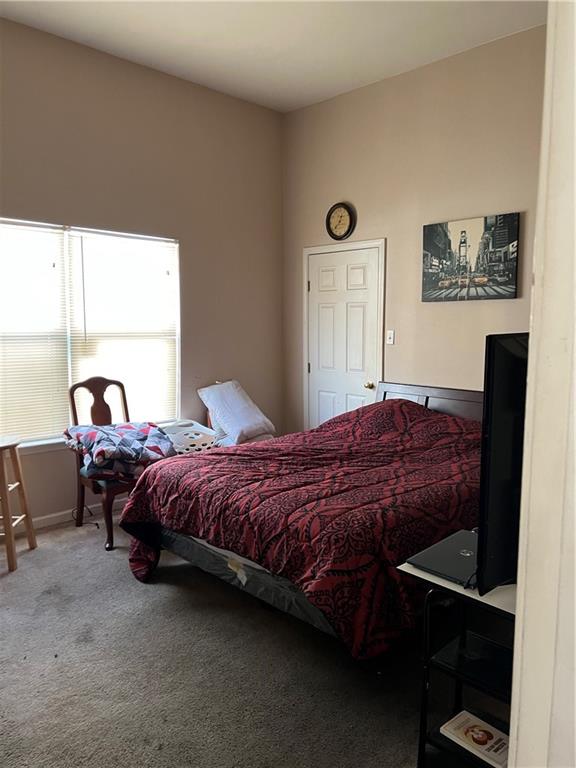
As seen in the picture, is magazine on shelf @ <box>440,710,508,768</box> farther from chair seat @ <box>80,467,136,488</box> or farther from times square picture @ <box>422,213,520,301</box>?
times square picture @ <box>422,213,520,301</box>

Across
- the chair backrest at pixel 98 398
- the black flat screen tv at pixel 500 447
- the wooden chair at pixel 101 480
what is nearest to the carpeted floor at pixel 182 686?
the wooden chair at pixel 101 480

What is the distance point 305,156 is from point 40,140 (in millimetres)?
2214

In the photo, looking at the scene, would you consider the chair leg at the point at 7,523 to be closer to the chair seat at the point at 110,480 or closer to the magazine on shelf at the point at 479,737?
the chair seat at the point at 110,480

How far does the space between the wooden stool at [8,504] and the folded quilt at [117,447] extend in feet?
1.22

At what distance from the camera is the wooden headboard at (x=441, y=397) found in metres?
3.89

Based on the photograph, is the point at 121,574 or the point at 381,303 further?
the point at 381,303

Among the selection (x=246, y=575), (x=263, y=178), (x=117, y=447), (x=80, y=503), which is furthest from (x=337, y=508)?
(x=263, y=178)

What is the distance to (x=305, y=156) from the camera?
493 centimetres

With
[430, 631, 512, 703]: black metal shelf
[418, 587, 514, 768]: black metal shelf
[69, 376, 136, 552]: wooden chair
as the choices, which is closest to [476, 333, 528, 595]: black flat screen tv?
[418, 587, 514, 768]: black metal shelf

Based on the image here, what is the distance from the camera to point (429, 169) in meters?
4.12

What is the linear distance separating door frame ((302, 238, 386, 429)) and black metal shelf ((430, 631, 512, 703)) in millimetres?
2930

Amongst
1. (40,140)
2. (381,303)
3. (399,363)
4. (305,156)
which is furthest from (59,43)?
(399,363)

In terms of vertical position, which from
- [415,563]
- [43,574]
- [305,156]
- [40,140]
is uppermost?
[305,156]

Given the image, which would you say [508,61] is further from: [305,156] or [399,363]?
[399,363]
